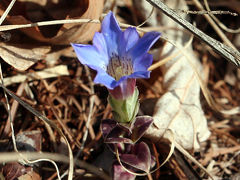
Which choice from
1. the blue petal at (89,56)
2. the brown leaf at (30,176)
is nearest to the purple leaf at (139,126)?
the blue petal at (89,56)

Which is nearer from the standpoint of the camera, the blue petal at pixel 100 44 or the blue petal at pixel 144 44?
the blue petal at pixel 144 44

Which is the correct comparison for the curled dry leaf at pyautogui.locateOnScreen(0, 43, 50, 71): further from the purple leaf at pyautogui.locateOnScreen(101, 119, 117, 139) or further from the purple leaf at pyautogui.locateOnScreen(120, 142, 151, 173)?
the purple leaf at pyautogui.locateOnScreen(120, 142, 151, 173)

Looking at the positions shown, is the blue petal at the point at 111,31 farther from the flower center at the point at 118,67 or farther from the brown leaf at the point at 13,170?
the brown leaf at the point at 13,170

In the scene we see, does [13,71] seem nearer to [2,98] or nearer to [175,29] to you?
[2,98]

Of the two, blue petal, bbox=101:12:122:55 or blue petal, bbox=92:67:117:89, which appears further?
blue petal, bbox=101:12:122:55

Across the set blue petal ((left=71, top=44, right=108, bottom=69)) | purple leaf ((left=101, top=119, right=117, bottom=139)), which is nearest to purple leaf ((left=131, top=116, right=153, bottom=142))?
purple leaf ((left=101, top=119, right=117, bottom=139))

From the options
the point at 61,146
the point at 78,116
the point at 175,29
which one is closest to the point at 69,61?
the point at 78,116
